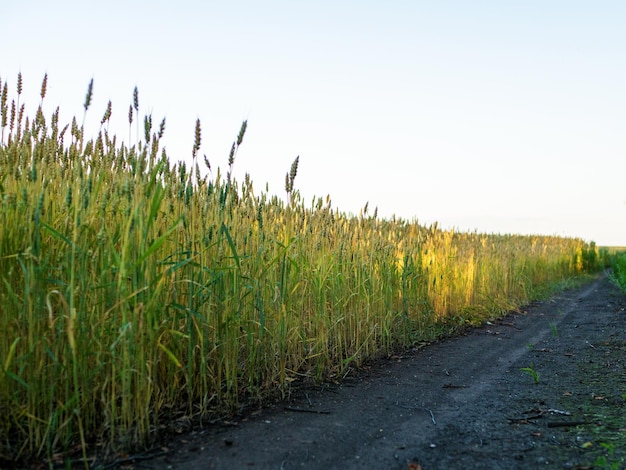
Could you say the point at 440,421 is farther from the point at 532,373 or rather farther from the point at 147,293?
the point at 147,293

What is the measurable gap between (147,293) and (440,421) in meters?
1.89

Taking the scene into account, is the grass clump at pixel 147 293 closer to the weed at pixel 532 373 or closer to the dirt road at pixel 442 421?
the dirt road at pixel 442 421

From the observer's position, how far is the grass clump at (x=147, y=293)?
2.37 meters

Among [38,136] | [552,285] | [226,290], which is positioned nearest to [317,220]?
[226,290]

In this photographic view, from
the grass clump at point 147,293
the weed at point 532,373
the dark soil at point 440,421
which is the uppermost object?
the grass clump at point 147,293

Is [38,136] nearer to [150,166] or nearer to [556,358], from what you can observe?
[150,166]

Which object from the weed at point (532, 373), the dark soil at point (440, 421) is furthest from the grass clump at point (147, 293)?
the weed at point (532, 373)

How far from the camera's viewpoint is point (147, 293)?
245cm

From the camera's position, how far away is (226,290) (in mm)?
2947

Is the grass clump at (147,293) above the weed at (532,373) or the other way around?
above

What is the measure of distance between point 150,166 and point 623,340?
5.62 meters

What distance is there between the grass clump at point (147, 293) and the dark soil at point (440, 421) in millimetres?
244

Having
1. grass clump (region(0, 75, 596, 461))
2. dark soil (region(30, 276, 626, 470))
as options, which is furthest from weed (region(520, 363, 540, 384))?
grass clump (region(0, 75, 596, 461))

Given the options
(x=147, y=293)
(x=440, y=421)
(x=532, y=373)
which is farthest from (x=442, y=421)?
(x=147, y=293)
